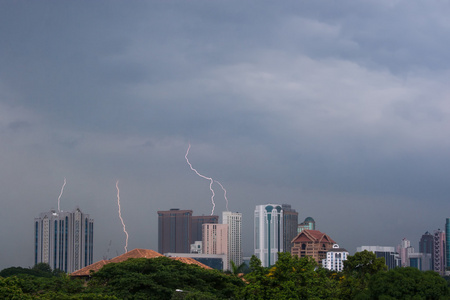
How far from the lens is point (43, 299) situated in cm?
2830

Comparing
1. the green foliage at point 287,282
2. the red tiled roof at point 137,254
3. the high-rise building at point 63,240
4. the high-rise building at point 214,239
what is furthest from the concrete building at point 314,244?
the green foliage at point 287,282

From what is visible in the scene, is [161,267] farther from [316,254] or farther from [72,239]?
[316,254]

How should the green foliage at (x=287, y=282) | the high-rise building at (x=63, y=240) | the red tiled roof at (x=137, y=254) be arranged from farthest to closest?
the high-rise building at (x=63, y=240) < the red tiled roof at (x=137, y=254) < the green foliage at (x=287, y=282)

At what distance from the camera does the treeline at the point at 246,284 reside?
2569 cm

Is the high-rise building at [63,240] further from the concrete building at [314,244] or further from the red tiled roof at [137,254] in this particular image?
the red tiled roof at [137,254]

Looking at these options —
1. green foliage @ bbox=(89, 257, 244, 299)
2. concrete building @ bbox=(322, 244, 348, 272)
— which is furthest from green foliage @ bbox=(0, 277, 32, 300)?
concrete building @ bbox=(322, 244, 348, 272)

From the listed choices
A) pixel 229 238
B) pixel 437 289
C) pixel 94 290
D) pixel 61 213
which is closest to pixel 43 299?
pixel 94 290

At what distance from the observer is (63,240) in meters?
134

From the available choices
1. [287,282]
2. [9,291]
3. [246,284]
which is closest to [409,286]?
[287,282]

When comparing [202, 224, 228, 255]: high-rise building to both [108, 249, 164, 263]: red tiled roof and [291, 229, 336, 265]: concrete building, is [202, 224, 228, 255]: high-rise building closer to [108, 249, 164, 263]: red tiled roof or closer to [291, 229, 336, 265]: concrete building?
[291, 229, 336, 265]: concrete building

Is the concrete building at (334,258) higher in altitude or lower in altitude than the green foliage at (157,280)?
lower

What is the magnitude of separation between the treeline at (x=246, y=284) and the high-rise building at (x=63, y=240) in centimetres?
10013

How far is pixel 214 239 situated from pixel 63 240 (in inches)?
2687

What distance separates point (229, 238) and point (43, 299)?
170 meters
